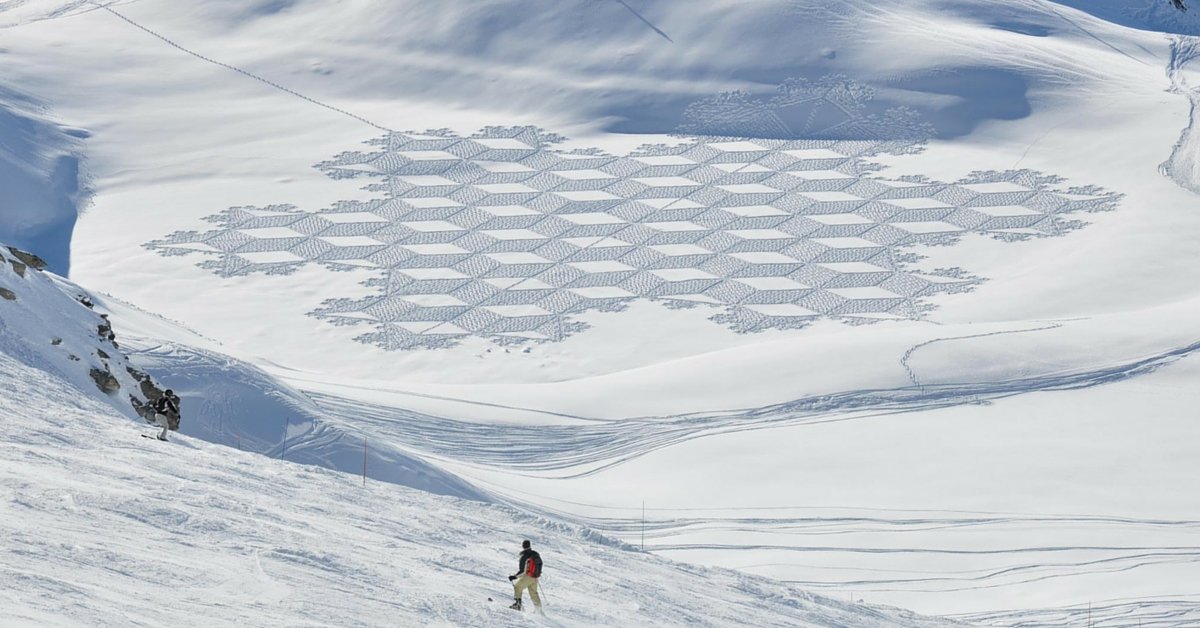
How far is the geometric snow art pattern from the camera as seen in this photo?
97.7 ft

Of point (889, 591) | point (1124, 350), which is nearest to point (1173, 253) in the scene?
point (1124, 350)

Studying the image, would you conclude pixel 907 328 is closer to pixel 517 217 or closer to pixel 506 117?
pixel 517 217

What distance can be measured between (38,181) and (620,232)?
1174 cm

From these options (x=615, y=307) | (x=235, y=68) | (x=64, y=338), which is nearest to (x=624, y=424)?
(x=615, y=307)

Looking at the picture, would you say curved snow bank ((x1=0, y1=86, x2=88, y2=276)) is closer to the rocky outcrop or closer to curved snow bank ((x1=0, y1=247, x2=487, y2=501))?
curved snow bank ((x1=0, y1=247, x2=487, y2=501))

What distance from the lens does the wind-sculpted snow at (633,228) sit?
29.8 metres

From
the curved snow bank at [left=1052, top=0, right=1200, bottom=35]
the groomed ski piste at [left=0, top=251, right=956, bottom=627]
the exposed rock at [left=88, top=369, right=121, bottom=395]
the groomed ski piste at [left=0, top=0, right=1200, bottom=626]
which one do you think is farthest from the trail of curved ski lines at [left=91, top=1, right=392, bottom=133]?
the groomed ski piste at [left=0, top=251, right=956, bottom=627]

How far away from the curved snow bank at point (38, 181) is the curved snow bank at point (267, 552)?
1749 cm

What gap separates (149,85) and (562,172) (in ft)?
36.9

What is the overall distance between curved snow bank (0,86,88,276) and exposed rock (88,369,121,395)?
559 inches

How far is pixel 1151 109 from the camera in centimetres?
3597

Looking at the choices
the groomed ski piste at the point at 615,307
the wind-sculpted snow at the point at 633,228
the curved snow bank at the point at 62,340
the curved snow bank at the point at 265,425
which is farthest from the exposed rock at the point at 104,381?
the wind-sculpted snow at the point at 633,228

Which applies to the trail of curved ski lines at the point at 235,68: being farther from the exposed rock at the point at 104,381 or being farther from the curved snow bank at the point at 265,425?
the exposed rock at the point at 104,381

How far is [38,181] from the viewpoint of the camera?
35031 millimetres
